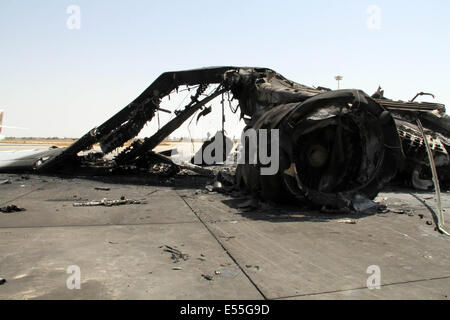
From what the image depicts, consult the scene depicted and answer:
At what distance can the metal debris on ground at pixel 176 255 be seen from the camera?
3.64 metres

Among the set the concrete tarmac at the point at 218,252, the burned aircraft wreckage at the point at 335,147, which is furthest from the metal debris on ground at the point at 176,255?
the burned aircraft wreckage at the point at 335,147

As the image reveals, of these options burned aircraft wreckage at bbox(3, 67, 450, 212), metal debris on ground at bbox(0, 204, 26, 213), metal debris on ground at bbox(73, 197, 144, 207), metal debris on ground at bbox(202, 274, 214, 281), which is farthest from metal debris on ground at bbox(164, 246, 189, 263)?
metal debris on ground at bbox(0, 204, 26, 213)

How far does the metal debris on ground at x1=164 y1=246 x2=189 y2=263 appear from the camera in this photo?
364cm

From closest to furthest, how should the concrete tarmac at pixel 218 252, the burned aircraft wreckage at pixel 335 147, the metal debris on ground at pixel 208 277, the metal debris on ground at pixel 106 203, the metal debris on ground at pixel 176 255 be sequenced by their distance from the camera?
the concrete tarmac at pixel 218 252 → the metal debris on ground at pixel 208 277 → the metal debris on ground at pixel 176 255 → the burned aircraft wreckage at pixel 335 147 → the metal debris on ground at pixel 106 203

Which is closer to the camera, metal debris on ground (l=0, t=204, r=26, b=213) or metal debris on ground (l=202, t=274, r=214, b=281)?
metal debris on ground (l=202, t=274, r=214, b=281)

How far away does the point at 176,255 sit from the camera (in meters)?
3.76

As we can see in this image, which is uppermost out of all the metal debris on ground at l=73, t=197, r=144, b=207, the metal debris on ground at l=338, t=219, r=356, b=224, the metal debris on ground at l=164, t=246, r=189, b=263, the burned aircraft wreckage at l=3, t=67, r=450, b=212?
the burned aircraft wreckage at l=3, t=67, r=450, b=212

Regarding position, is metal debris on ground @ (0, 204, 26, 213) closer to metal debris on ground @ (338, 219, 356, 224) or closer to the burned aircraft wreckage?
the burned aircraft wreckage

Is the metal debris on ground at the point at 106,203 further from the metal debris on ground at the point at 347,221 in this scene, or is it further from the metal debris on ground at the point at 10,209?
the metal debris on ground at the point at 347,221

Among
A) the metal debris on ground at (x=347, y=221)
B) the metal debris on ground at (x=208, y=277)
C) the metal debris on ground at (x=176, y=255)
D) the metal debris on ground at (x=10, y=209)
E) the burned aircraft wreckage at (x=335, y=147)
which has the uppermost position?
the burned aircraft wreckage at (x=335, y=147)

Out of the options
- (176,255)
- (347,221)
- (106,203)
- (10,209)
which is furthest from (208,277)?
(10,209)

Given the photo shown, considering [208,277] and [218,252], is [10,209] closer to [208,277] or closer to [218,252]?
[218,252]

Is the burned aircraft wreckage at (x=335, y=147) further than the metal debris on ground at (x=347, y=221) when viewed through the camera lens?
Yes
